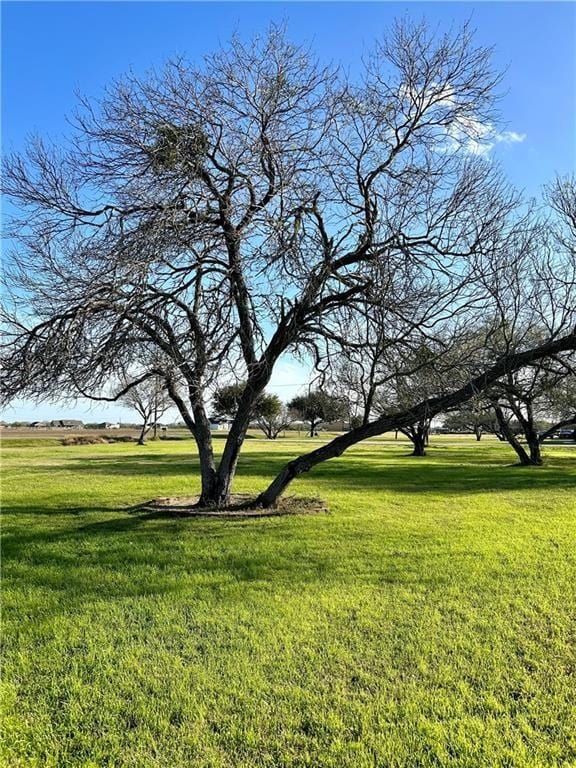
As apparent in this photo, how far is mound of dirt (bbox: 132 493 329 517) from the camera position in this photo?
10312 millimetres

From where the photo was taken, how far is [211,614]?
502 cm

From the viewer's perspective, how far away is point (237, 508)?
10.7m

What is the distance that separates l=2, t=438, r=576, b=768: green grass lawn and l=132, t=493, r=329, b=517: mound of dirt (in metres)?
1.07

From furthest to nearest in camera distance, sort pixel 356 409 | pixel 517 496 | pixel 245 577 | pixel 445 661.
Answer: pixel 517 496 < pixel 356 409 < pixel 245 577 < pixel 445 661

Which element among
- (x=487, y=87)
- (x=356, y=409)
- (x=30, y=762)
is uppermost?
(x=487, y=87)

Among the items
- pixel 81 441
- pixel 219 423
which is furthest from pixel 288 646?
pixel 81 441

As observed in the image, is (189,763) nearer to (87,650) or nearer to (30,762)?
(30,762)

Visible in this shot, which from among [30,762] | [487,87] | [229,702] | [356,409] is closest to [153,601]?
[229,702]

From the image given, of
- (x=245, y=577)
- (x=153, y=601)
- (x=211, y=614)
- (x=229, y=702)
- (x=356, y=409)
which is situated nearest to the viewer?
(x=229, y=702)

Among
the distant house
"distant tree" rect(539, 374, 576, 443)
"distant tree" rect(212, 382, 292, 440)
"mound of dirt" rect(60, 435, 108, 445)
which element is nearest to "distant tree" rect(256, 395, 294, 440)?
"distant tree" rect(212, 382, 292, 440)

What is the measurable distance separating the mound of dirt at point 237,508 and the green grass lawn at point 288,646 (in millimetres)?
1070

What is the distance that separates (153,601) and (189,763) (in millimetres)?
2655

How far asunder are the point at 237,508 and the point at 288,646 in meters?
6.51

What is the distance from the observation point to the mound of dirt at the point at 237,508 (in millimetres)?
10312
